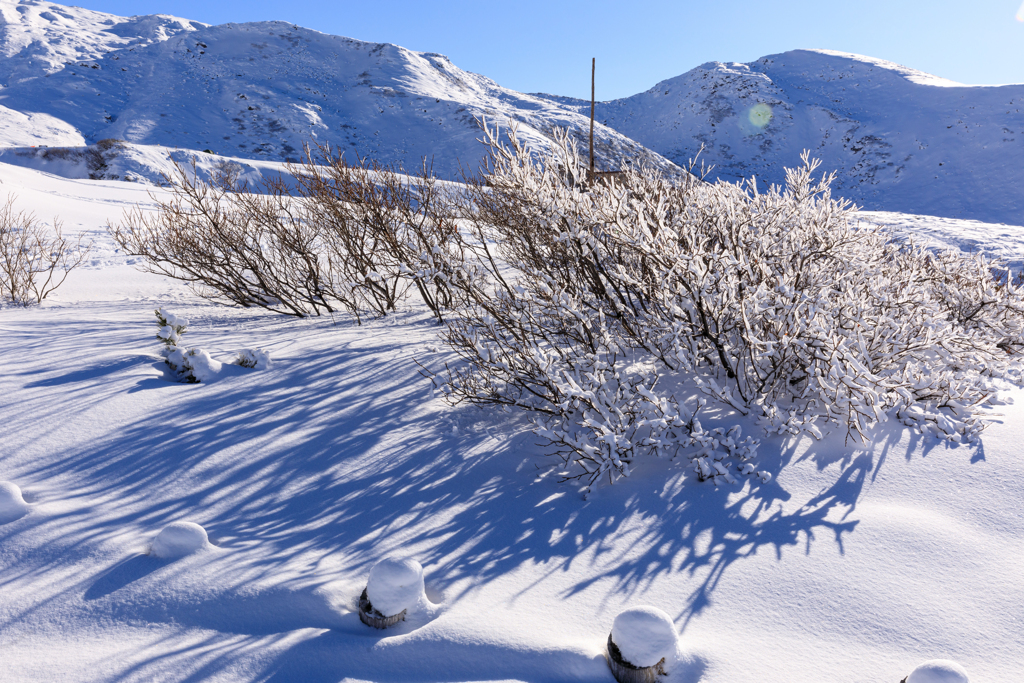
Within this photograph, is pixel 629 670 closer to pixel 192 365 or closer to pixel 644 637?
pixel 644 637

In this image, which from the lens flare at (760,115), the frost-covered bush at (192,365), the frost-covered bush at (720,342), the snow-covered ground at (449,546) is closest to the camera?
the snow-covered ground at (449,546)

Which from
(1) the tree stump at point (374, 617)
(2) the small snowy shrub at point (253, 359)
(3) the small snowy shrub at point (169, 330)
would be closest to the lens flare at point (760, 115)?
(2) the small snowy shrub at point (253, 359)

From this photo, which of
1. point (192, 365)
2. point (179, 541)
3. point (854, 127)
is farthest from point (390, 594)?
point (854, 127)

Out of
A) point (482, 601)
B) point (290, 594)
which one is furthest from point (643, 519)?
point (290, 594)

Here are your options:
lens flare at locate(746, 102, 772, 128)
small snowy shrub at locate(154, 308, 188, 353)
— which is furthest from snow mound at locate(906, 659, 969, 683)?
lens flare at locate(746, 102, 772, 128)

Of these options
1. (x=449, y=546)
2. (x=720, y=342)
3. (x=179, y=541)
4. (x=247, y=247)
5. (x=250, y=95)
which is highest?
(x=250, y=95)

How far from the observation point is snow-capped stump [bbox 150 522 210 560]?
2.34 meters

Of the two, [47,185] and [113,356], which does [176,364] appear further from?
[47,185]

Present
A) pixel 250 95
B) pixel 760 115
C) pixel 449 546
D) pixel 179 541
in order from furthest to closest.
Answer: pixel 760 115 < pixel 250 95 < pixel 449 546 < pixel 179 541

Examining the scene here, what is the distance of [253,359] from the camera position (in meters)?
4.61

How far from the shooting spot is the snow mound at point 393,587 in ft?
6.50

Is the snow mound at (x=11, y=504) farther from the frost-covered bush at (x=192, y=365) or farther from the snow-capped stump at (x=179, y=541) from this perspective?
the frost-covered bush at (x=192, y=365)

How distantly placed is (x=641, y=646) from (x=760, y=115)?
2171 inches

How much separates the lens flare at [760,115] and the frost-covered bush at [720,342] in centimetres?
4932
